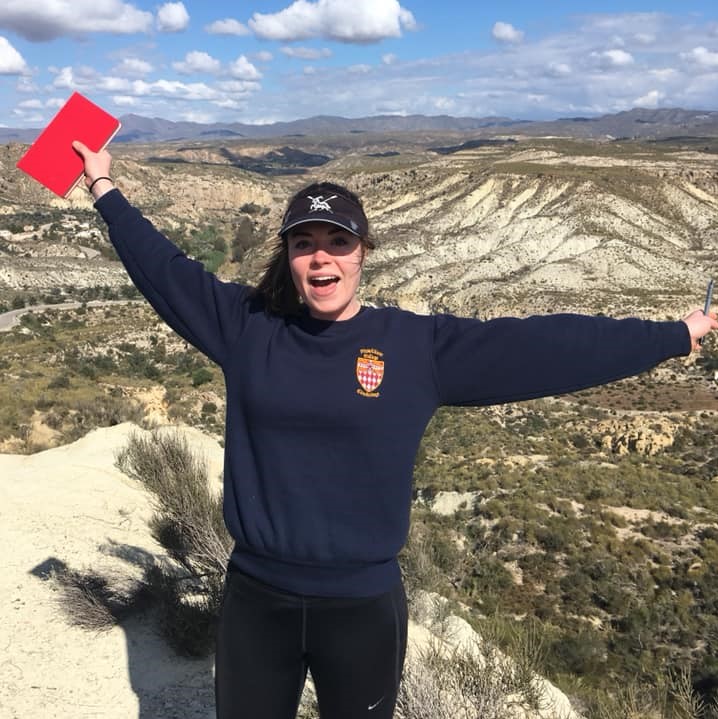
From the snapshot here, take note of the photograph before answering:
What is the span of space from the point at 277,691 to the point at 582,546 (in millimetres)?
12477

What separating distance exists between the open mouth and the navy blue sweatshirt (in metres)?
0.13

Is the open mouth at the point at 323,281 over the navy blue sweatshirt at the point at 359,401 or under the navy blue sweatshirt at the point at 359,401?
over

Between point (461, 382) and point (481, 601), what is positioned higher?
point (461, 382)

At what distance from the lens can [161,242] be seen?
7.07 feet

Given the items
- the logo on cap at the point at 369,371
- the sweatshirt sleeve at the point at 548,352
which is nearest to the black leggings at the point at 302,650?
the logo on cap at the point at 369,371

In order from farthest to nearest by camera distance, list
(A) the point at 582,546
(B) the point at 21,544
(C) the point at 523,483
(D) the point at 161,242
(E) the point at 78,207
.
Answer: (E) the point at 78,207 → (C) the point at 523,483 → (A) the point at 582,546 → (B) the point at 21,544 → (D) the point at 161,242

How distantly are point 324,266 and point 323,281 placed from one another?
5cm

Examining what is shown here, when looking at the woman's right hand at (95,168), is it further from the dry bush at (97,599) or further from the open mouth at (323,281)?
the dry bush at (97,599)

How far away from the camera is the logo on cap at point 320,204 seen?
1855mm

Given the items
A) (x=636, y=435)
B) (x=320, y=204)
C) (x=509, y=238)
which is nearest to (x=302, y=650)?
(x=320, y=204)

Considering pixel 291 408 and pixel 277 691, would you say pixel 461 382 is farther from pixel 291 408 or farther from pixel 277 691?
pixel 277 691

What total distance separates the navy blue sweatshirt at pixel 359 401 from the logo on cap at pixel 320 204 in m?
0.35

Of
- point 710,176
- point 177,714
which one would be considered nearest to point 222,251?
point 710,176

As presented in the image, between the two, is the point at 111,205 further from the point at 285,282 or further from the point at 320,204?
the point at 320,204
